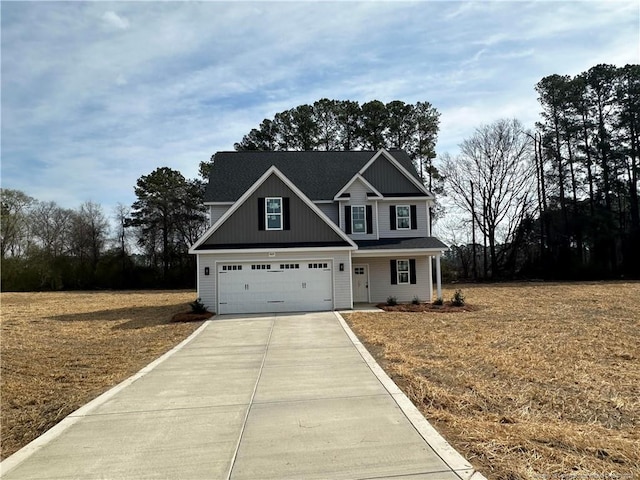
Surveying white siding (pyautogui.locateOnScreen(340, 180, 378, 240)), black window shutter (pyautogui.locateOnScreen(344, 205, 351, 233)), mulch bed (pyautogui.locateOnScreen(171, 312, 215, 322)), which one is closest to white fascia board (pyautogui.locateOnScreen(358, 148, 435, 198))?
white siding (pyautogui.locateOnScreen(340, 180, 378, 240))

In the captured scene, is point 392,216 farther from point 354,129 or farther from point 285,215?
point 354,129

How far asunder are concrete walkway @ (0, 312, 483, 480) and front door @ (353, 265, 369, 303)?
13163 mm

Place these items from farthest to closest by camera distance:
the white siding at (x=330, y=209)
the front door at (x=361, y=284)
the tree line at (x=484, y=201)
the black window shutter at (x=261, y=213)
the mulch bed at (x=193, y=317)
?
1. the tree line at (x=484, y=201)
2. the white siding at (x=330, y=209)
3. the front door at (x=361, y=284)
4. the black window shutter at (x=261, y=213)
5. the mulch bed at (x=193, y=317)

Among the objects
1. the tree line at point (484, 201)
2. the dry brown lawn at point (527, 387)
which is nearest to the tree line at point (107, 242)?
the tree line at point (484, 201)

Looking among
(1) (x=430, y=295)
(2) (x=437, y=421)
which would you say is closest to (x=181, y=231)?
(1) (x=430, y=295)

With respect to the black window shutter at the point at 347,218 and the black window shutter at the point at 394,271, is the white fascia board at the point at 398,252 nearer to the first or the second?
the black window shutter at the point at 394,271

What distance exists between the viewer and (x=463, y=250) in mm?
45062

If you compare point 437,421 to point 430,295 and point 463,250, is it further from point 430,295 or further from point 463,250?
point 463,250

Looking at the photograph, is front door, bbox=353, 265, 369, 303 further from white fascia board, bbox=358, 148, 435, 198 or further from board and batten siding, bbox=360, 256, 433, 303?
white fascia board, bbox=358, 148, 435, 198

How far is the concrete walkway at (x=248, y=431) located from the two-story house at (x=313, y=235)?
9.29 meters

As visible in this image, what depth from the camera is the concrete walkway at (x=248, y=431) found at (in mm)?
4191

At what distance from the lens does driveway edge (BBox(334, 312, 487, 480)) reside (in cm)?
396

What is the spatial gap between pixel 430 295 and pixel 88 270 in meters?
34.6

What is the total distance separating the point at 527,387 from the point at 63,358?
9.33 metres
